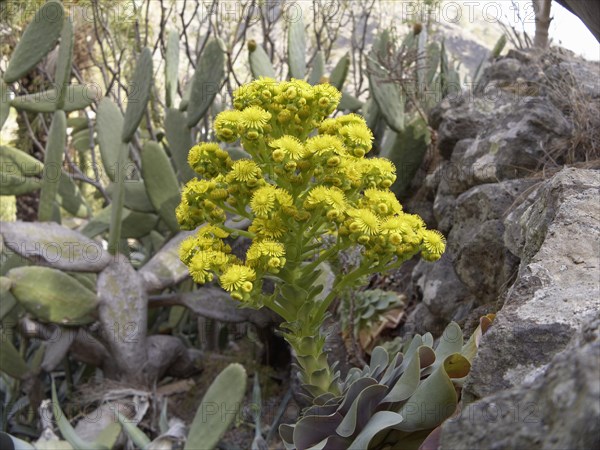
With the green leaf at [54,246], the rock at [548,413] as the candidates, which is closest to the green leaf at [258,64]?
the green leaf at [54,246]

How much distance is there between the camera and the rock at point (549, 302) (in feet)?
3.81

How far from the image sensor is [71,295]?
313 centimetres

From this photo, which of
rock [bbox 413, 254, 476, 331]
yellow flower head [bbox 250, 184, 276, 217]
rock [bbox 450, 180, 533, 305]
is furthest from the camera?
rock [bbox 413, 254, 476, 331]

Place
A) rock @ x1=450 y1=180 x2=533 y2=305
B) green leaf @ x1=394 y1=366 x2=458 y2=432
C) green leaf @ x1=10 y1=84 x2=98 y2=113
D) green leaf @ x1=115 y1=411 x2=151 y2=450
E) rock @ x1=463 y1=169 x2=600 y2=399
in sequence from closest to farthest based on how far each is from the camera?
rock @ x1=463 y1=169 x2=600 y2=399 → green leaf @ x1=394 y1=366 x2=458 y2=432 → rock @ x1=450 y1=180 x2=533 y2=305 → green leaf @ x1=115 y1=411 x2=151 y2=450 → green leaf @ x1=10 y1=84 x2=98 y2=113

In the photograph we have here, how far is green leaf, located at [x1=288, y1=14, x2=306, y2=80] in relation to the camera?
3.74m

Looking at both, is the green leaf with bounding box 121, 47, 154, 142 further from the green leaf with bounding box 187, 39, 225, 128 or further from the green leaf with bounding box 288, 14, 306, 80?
the green leaf with bounding box 288, 14, 306, 80

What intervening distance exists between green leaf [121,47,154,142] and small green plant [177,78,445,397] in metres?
1.65

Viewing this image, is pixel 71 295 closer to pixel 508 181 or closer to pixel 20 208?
pixel 508 181

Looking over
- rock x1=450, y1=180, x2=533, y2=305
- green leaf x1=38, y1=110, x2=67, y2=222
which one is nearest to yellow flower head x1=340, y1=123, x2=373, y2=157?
rock x1=450, y1=180, x2=533, y2=305

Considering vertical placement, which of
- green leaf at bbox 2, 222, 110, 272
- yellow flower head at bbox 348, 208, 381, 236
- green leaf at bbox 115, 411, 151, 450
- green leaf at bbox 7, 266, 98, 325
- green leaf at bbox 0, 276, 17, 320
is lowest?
green leaf at bbox 115, 411, 151, 450

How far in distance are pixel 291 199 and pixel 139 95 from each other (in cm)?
187

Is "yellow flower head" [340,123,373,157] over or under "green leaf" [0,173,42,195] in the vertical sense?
over

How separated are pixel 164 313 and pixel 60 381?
26.8 inches

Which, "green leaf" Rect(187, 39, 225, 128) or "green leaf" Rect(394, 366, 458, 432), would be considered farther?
"green leaf" Rect(187, 39, 225, 128)
